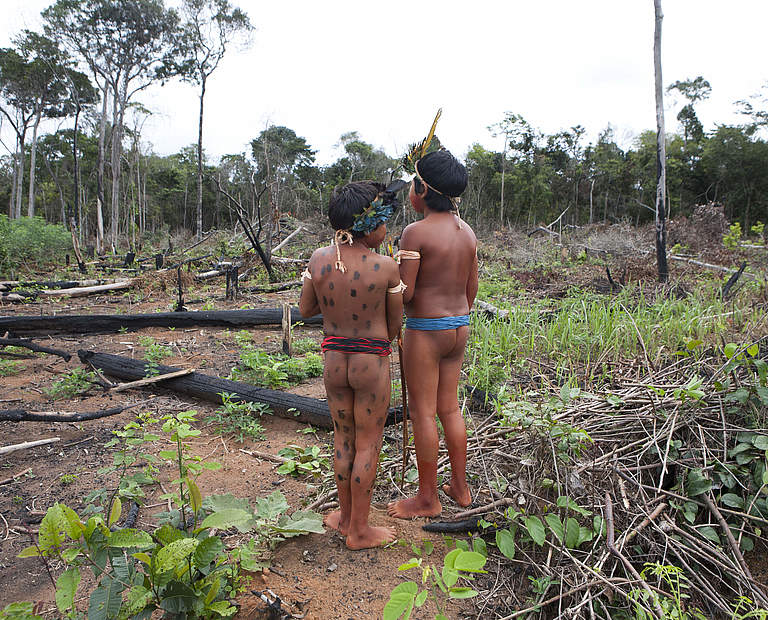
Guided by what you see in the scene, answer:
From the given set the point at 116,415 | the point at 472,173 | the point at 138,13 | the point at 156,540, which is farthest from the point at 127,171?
the point at 156,540

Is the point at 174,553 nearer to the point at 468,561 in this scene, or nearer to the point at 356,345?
the point at 468,561

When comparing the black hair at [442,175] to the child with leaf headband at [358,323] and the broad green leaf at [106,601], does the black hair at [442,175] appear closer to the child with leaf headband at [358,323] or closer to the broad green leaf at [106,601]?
the child with leaf headband at [358,323]

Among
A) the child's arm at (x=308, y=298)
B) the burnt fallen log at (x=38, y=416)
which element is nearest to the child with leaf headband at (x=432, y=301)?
the child's arm at (x=308, y=298)

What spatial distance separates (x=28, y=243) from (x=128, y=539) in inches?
612

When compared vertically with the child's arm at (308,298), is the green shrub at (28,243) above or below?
above

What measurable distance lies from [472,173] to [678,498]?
24.0 meters

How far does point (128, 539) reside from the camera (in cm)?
151

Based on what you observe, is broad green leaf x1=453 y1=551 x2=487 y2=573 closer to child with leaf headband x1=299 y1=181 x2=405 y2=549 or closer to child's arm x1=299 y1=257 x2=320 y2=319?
child with leaf headband x1=299 y1=181 x2=405 y2=549

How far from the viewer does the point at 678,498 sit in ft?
7.33

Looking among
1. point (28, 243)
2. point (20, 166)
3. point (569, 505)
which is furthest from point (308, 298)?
point (20, 166)

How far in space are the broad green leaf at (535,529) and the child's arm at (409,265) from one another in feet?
3.71

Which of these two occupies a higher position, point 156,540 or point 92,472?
point 156,540

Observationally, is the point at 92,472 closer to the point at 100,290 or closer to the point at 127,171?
the point at 100,290

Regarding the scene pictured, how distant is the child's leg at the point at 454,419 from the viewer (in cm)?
245
